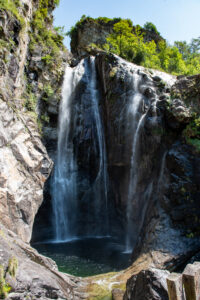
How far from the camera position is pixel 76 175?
1480cm

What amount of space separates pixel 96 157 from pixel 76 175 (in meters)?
1.67

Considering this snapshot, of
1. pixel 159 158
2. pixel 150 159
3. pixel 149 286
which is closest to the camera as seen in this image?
pixel 149 286

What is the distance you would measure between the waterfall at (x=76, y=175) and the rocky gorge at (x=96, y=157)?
0.28 ft

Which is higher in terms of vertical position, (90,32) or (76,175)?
(90,32)

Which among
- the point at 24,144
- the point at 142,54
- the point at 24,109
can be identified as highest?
the point at 142,54

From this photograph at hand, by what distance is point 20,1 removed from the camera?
500 inches

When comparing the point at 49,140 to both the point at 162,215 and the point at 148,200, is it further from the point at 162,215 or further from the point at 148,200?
the point at 162,215

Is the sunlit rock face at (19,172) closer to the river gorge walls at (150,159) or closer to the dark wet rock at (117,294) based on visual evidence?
the dark wet rock at (117,294)

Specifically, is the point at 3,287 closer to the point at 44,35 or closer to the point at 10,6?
the point at 10,6

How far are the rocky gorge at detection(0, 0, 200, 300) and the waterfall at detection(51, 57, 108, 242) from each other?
0.28ft

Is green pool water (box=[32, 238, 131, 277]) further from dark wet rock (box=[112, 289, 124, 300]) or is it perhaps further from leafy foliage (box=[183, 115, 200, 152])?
leafy foliage (box=[183, 115, 200, 152])

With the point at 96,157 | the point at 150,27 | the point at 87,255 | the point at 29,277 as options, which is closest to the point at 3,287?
the point at 29,277

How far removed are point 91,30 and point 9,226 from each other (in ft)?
79.3

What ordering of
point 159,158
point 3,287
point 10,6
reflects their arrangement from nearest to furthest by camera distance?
point 3,287 < point 10,6 < point 159,158
